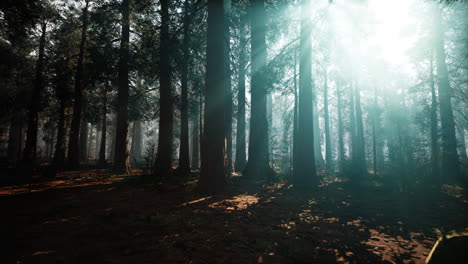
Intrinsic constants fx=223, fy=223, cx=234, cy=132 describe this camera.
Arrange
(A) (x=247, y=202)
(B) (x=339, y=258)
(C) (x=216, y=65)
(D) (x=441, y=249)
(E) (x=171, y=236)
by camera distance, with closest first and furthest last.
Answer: (D) (x=441, y=249) → (B) (x=339, y=258) → (E) (x=171, y=236) → (A) (x=247, y=202) → (C) (x=216, y=65)

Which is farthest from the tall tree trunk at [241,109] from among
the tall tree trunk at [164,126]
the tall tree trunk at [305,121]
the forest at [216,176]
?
the tall tree trunk at [164,126]

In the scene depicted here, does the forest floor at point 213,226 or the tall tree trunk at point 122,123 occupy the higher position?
the tall tree trunk at point 122,123

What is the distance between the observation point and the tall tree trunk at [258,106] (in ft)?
41.1

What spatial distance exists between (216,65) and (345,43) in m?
14.1

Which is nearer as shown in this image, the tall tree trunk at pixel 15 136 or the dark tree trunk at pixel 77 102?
the dark tree trunk at pixel 77 102

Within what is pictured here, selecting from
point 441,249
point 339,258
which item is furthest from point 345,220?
point 441,249

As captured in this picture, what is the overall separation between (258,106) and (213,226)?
8934mm

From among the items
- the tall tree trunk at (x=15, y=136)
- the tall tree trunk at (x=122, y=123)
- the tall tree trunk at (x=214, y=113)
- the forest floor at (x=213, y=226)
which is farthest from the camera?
the tall tree trunk at (x=15, y=136)

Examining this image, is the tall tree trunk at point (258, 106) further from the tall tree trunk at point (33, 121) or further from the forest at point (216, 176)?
the tall tree trunk at point (33, 121)

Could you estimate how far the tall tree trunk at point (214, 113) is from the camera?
8344mm

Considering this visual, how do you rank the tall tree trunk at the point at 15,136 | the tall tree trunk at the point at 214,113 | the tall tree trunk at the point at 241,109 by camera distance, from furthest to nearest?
the tall tree trunk at the point at 15,136 < the tall tree trunk at the point at 241,109 < the tall tree trunk at the point at 214,113

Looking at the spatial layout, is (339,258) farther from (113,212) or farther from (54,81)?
(54,81)

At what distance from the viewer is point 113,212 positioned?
19.2 ft

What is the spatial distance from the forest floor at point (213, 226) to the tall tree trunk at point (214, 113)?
0.72 metres
